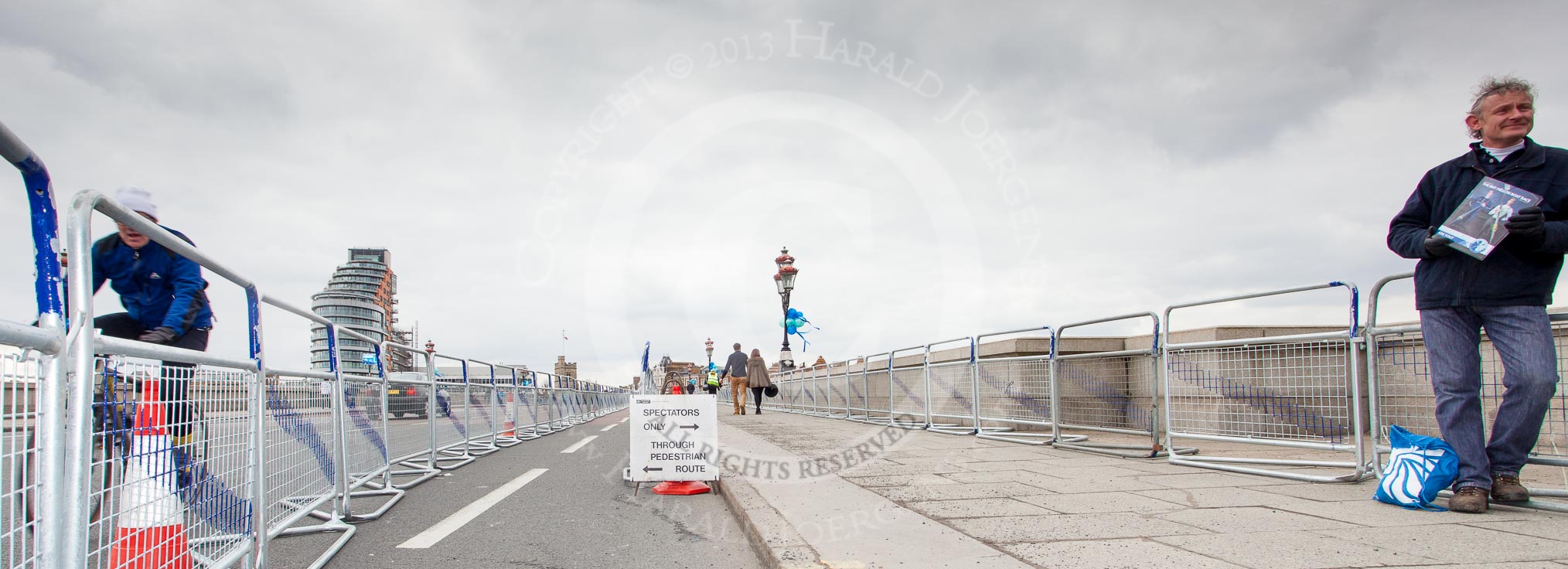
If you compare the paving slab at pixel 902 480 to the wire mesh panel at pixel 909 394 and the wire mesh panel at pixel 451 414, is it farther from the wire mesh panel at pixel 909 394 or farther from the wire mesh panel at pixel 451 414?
the wire mesh panel at pixel 909 394

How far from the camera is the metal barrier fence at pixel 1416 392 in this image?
446cm

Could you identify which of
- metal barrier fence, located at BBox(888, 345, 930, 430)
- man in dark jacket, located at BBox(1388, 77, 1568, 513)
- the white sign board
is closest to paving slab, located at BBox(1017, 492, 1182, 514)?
man in dark jacket, located at BBox(1388, 77, 1568, 513)

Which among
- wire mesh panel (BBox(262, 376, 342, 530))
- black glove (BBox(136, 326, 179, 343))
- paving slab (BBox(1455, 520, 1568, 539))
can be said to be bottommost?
paving slab (BBox(1455, 520, 1568, 539))

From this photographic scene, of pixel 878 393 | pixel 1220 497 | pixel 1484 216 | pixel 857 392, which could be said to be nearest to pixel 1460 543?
pixel 1220 497

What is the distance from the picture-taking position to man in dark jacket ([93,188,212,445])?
3.90m

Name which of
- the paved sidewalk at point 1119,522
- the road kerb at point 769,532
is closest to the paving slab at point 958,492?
the paved sidewalk at point 1119,522

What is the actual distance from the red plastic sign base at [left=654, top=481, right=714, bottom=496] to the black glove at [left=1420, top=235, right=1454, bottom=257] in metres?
4.95

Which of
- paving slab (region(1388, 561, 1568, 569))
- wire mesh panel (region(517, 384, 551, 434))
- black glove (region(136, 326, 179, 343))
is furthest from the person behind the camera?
wire mesh panel (region(517, 384, 551, 434))

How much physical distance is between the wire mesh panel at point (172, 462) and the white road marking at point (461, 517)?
107cm

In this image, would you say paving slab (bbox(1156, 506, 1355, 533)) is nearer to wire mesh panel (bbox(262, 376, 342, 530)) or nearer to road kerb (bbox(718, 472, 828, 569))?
road kerb (bbox(718, 472, 828, 569))

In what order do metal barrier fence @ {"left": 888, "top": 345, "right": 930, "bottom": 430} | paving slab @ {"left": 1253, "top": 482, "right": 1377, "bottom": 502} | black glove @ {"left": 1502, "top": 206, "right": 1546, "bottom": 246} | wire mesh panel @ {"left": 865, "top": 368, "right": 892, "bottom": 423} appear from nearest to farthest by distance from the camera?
black glove @ {"left": 1502, "top": 206, "right": 1546, "bottom": 246}
paving slab @ {"left": 1253, "top": 482, "right": 1377, "bottom": 502}
metal barrier fence @ {"left": 888, "top": 345, "right": 930, "bottom": 430}
wire mesh panel @ {"left": 865, "top": 368, "right": 892, "bottom": 423}

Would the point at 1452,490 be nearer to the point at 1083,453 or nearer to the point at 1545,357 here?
the point at 1545,357

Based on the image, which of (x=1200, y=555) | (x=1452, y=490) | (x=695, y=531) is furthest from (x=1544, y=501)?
(x=695, y=531)

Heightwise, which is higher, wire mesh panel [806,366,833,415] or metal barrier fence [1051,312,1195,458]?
metal barrier fence [1051,312,1195,458]
